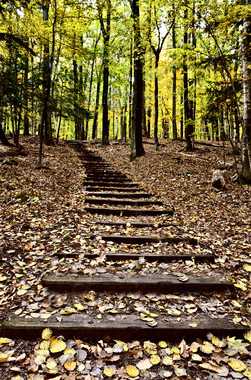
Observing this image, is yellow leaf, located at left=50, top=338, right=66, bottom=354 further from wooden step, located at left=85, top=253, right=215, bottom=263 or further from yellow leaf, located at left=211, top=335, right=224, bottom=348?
wooden step, located at left=85, top=253, right=215, bottom=263

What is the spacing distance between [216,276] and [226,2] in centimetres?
880

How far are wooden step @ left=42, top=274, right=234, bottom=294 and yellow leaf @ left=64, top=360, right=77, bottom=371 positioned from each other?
1.08m

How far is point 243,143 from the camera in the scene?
927 cm

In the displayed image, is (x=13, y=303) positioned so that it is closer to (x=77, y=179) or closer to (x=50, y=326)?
(x=50, y=326)

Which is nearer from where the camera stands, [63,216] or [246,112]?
[63,216]

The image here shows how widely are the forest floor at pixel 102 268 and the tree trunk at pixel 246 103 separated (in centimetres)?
63

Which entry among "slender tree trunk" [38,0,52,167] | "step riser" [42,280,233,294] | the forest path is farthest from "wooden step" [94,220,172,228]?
"slender tree trunk" [38,0,52,167]

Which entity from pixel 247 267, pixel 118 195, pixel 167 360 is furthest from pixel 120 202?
pixel 167 360

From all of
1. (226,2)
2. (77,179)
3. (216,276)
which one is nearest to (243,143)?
(226,2)

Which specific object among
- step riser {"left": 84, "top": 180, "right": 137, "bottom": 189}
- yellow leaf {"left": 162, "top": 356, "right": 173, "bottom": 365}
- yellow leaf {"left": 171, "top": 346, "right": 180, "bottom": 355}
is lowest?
yellow leaf {"left": 162, "top": 356, "right": 173, "bottom": 365}

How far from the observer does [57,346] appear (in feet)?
9.58

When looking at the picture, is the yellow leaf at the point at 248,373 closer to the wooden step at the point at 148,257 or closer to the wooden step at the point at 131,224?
the wooden step at the point at 148,257

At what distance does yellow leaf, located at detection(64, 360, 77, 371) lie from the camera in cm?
269

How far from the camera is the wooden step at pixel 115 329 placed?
3.08 m
